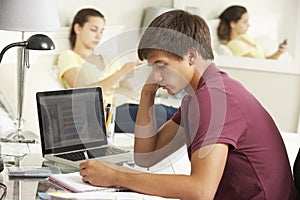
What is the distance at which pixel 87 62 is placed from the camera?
11.7 feet

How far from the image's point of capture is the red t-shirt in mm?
1675

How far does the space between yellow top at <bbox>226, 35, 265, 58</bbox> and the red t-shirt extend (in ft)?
8.03

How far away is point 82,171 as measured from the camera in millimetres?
1720

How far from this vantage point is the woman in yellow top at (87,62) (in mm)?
3320

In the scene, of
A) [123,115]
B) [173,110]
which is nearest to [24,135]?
[123,115]

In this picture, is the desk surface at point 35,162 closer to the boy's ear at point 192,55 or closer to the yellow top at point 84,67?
the boy's ear at point 192,55

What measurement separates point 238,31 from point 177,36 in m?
2.53

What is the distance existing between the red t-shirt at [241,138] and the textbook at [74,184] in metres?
0.25

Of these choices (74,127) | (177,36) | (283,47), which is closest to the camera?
(177,36)

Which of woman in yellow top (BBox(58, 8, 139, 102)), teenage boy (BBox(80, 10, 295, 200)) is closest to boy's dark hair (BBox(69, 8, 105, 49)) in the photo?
woman in yellow top (BBox(58, 8, 139, 102))

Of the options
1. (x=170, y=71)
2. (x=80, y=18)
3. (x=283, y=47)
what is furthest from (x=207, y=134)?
(x=283, y=47)

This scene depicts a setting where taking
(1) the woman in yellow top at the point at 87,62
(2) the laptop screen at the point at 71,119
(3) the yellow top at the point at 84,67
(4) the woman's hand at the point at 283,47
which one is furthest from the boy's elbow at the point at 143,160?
(4) the woman's hand at the point at 283,47

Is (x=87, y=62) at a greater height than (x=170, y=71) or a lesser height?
→ lesser

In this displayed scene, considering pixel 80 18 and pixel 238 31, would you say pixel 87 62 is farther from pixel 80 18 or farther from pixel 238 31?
pixel 238 31
